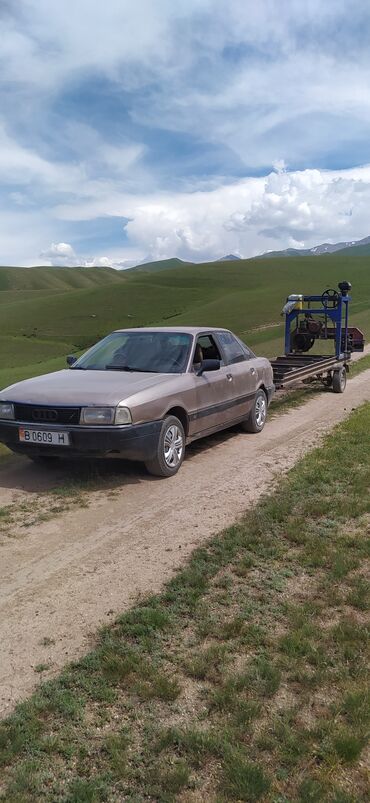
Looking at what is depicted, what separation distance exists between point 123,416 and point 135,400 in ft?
0.72

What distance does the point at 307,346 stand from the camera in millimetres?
14766

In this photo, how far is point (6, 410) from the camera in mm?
6266

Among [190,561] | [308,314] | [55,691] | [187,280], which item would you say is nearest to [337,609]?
[190,561]

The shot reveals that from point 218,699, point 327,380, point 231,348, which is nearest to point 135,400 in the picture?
point 231,348

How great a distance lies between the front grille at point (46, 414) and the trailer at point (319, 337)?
578cm

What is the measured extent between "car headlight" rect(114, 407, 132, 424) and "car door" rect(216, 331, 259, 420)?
2.42m

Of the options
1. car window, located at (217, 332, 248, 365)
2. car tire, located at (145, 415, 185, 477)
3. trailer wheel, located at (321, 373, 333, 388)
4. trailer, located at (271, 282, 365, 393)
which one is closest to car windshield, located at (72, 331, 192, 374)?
car tire, located at (145, 415, 185, 477)

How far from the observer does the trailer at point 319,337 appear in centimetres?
1225

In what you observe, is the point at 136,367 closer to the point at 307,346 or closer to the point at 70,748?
the point at 70,748

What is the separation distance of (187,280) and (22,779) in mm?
92016

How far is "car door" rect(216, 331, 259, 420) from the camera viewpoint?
8180mm

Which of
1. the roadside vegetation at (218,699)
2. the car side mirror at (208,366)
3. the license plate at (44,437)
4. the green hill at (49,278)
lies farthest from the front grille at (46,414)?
the green hill at (49,278)

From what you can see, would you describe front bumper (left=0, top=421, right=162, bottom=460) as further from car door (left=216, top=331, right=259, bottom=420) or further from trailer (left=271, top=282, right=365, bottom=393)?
trailer (left=271, top=282, right=365, bottom=393)

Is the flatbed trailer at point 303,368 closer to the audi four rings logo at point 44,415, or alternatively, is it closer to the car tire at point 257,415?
the car tire at point 257,415
